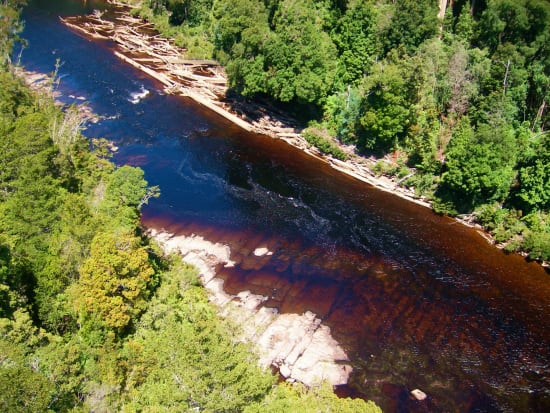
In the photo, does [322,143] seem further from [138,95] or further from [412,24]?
[138,95]

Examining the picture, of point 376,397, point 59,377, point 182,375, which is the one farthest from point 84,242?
point 376,397

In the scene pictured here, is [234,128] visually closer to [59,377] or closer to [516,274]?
[516,274]

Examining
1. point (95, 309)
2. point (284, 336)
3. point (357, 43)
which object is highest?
point (357, 43)

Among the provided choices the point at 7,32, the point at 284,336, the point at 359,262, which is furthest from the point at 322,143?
the point at 7,32

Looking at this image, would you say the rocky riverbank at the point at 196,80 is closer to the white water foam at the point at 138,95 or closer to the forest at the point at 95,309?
the white water foam at the point at 138,95

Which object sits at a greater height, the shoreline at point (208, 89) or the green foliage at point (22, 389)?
the shoreline at point (208, 89)

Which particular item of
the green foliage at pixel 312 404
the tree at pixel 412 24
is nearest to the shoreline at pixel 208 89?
the tree at pixel 412 24
